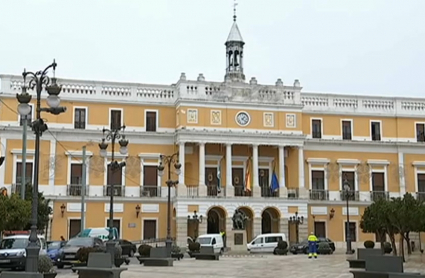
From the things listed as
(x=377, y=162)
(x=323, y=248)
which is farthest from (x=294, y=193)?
(x=377, y=162)

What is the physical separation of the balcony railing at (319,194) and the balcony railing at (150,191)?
10909 millimetres

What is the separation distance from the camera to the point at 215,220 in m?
45.2

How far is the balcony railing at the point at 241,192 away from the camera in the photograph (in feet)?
143

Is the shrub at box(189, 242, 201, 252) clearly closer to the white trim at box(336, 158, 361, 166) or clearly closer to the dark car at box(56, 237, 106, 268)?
the dark car at box(56, 237, 106, 268)

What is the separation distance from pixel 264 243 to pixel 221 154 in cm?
736

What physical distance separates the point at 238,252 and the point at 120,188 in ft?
28.8

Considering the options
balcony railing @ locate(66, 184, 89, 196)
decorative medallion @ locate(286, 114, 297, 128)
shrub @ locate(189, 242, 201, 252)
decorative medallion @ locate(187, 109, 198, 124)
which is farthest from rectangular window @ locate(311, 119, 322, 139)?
balcony railing @ locate(66, 184, 89, 196)

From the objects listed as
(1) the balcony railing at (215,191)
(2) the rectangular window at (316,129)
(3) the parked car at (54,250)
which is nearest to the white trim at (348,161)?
(2) the rectangular window at (316,129)

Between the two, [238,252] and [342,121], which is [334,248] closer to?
[238,252]

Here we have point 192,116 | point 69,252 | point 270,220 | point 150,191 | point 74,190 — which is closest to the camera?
point 69,252

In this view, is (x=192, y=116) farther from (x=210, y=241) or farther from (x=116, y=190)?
(x=210, y=241)

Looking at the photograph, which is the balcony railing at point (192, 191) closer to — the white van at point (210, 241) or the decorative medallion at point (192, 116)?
the white van at point (210, 241)

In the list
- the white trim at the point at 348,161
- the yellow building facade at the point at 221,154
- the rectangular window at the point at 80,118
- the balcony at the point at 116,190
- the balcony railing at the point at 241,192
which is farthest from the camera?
the white trim at the point at 348,161

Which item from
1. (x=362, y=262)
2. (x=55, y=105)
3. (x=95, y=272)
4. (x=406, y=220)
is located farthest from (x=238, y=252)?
(x=55, y=105)
